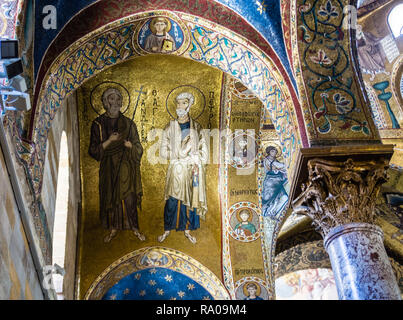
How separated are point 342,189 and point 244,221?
3.87 meters

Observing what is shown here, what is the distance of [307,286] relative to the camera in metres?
14.1

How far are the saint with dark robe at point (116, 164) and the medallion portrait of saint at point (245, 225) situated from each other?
5.01 feet

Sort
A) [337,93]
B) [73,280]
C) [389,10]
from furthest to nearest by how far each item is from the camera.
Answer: [389,10]
[73,280]
[337,93]

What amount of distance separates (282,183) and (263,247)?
3.63 feet

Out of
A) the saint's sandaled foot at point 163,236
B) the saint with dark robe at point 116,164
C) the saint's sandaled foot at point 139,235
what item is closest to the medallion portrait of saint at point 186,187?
the saint's sandaled foot at point 163,236

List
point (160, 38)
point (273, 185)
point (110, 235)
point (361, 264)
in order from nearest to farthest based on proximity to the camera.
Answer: point (361, 264) → point (160, 38) → point (110, 235) → point (273, 185)

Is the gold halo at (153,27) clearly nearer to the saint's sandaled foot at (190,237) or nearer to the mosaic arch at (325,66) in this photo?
the mosaic arch at (325,66)

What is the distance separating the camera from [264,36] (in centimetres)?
593

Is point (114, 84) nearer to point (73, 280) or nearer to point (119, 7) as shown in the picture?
point (119, 7)

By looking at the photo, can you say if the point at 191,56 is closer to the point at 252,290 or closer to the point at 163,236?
the point at 163,236

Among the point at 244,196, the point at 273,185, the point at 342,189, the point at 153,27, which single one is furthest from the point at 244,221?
the point at 342,189

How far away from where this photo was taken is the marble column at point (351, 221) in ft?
14.2
